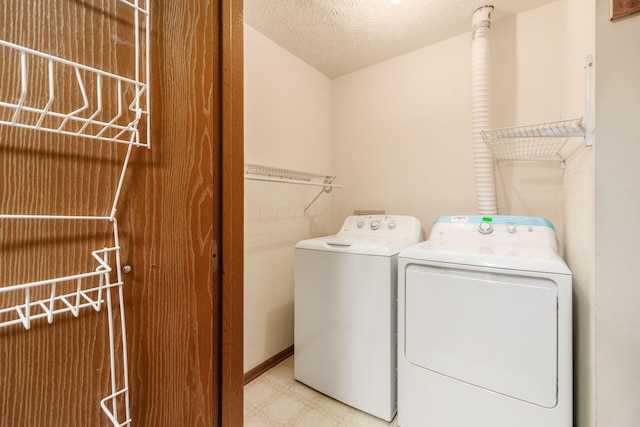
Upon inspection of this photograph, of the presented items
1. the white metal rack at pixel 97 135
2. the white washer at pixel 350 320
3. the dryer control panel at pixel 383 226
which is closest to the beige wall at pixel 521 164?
the dryer control panel at pixel 383 226

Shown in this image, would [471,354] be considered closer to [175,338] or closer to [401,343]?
[401,343]

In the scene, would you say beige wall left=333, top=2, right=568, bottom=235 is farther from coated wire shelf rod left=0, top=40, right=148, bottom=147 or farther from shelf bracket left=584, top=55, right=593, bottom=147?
coated wire shelf rod left=0, top=40, right=148, bottom=147

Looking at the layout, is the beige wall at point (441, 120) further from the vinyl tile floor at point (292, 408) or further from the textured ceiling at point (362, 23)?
the vinyl tile floor at point (292, 408)

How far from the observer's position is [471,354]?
1.28 meters

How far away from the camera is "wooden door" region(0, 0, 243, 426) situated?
0.59 meters

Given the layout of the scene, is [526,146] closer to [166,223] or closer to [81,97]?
[166,223]

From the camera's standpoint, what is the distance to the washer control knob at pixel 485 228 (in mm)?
1575

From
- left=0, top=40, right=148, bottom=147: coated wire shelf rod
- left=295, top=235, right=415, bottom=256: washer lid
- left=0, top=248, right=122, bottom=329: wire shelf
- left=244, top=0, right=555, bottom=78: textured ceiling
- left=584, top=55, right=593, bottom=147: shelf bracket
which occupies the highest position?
left=244, top=0, right=555, bottom=78: textured ceiling

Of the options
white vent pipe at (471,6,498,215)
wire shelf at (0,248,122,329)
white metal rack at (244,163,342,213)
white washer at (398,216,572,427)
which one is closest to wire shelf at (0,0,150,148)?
wire shelf at (0,248,122,329)

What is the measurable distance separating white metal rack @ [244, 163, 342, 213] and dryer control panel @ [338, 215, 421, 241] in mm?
345

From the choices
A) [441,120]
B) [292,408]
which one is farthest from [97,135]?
[441,120]

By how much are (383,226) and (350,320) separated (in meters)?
0.76

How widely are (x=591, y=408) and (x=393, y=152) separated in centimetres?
188

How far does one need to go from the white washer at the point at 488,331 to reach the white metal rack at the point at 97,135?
1.25 m
